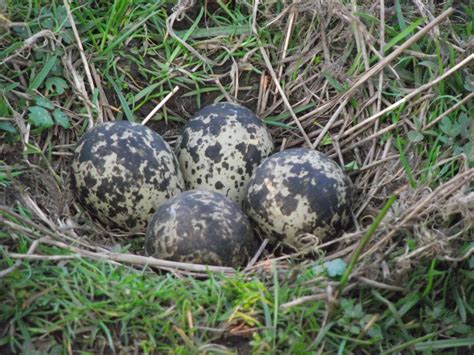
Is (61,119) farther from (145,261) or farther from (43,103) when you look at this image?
(145,261)

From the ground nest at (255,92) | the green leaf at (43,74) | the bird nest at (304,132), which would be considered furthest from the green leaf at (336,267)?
the green leaf at (43,74)

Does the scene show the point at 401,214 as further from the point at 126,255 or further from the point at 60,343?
the point at 60,343

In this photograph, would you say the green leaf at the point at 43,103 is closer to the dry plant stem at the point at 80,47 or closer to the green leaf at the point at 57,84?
the green leaf at the point at 57,84

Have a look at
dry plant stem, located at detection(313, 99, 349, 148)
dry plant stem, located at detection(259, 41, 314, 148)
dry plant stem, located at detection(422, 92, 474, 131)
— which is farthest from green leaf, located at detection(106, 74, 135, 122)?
dry plant stem, located at detection(422, 92, 474, 131)

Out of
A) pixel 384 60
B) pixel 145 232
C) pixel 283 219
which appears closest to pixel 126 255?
pixel 145 232

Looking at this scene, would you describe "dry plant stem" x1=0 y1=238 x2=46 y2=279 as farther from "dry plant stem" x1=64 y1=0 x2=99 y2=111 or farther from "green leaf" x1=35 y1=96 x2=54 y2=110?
"dry plant stem" x1=64 y1=0 x2=99 y2=111

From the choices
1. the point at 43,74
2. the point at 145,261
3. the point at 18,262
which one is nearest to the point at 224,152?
the point at 145,261
